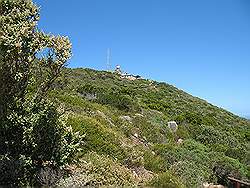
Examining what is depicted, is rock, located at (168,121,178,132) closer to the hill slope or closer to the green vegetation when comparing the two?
the hill slope

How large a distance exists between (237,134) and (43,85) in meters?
24.2

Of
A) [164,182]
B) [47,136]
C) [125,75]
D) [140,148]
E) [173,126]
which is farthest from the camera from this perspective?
[125,75]

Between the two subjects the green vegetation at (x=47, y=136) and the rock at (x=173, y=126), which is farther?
the rock at (x=173, y=126)

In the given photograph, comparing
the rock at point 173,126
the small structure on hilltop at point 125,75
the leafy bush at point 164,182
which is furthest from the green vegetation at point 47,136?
the small structure on hilltop at point 125,75

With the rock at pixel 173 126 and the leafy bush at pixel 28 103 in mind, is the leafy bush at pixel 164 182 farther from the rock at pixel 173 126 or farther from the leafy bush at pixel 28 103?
the rock at pixel 173 126

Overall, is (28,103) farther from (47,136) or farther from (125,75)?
(125,75)

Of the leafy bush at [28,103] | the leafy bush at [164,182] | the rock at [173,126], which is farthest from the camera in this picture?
the rock at [173,126]

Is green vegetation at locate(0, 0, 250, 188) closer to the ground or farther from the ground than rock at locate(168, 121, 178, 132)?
closer to the ground

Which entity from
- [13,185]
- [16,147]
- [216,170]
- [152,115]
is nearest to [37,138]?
[16,147]

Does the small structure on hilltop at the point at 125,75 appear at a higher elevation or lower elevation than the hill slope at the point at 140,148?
higher

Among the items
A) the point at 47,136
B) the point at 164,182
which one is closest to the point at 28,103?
the point at 47,136

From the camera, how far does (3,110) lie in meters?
12.1

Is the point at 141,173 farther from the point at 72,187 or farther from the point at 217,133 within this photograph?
the point at 217,133

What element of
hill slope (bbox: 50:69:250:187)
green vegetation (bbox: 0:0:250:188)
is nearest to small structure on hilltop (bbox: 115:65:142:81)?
hill slope (bbox: 50:69:250:187)
